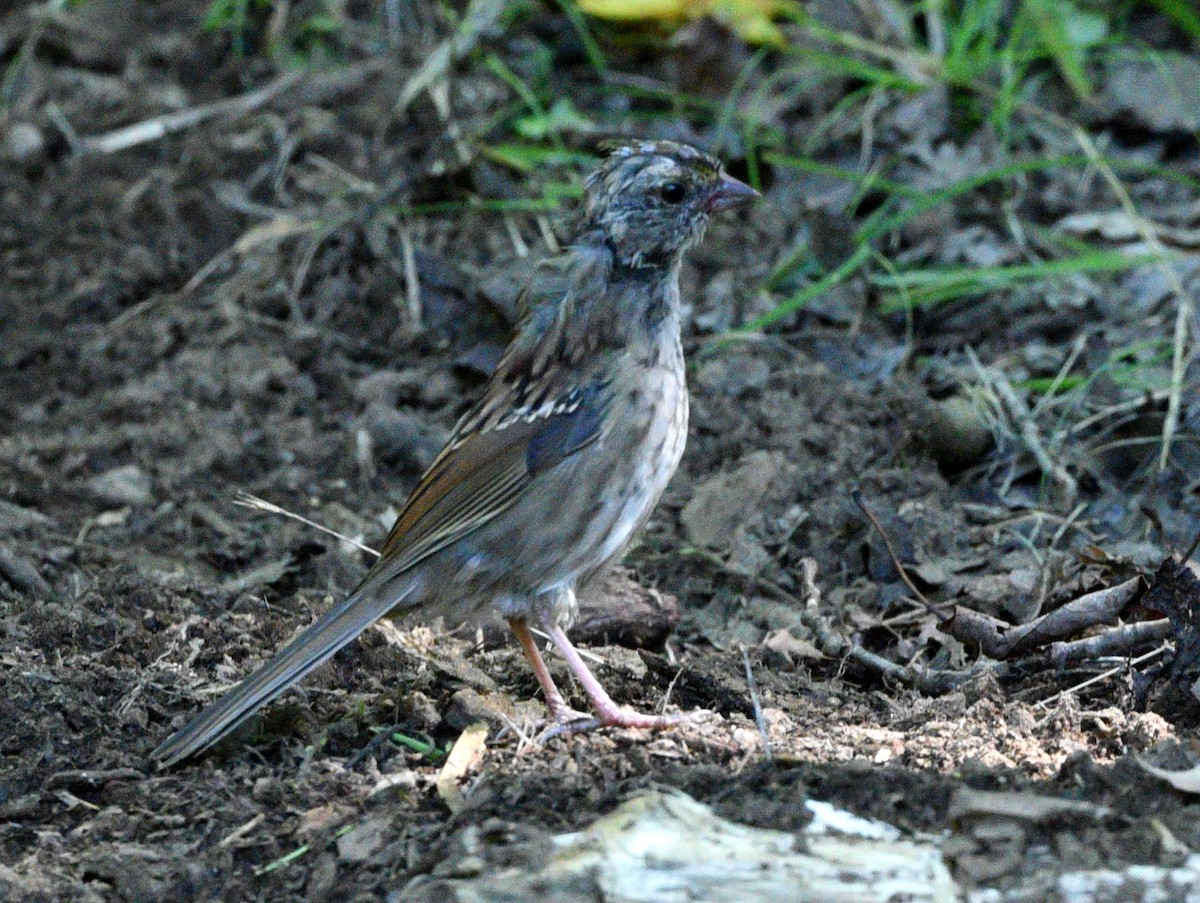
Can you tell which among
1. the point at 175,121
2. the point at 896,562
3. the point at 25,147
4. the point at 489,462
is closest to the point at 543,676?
the point at 489,462

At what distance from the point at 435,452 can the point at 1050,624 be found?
2.38 m

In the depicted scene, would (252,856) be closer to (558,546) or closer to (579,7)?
(558,546)

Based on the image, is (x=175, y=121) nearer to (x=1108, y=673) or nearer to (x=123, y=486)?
(x=123, y=486)

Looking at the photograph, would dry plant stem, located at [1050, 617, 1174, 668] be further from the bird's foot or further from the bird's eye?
the bird's eye

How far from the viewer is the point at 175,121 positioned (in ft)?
25.2

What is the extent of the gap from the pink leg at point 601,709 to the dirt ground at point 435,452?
84mm

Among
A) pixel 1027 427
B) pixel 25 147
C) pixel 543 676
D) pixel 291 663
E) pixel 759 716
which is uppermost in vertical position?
pixel 25 147

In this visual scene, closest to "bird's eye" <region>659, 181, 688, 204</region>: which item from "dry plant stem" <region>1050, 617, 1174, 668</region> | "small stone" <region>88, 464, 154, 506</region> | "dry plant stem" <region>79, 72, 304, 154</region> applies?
"dry plant stem" <region>1050, 617, 1174, 668</region>

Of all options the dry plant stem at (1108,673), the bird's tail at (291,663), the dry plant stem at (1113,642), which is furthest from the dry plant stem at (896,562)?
the bird's tail at (291,663)

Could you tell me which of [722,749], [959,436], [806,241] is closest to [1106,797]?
[722,749]

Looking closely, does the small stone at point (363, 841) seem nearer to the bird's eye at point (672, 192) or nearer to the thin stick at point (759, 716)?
the thin stick at point (759, 716)

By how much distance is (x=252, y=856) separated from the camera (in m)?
3.40

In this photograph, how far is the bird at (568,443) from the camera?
4.17 metres

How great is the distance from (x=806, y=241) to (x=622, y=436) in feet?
8.19
